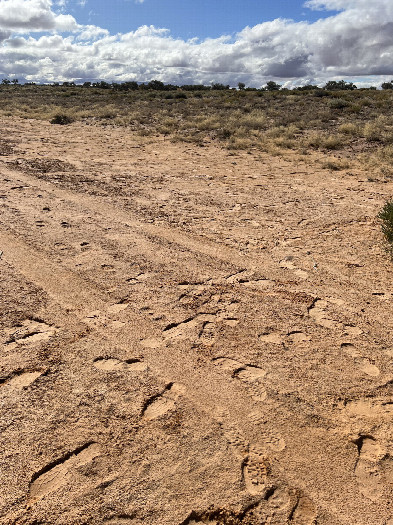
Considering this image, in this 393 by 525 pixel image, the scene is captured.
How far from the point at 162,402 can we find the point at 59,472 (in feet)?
2.42

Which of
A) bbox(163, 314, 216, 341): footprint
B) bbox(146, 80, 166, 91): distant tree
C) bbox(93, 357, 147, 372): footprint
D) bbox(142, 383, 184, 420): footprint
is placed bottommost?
bbox(142, 383, 184, 420): footprint

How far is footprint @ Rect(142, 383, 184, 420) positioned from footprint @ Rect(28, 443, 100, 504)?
1.23 ft

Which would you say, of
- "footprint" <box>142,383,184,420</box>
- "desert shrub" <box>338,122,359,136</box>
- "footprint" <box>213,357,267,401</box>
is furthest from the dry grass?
"footprint" <box>142,383,184,420</box>

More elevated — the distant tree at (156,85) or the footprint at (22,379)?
the distant tree at (156,85)

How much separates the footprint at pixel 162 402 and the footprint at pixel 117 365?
294 millimetres

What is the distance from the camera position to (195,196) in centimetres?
753

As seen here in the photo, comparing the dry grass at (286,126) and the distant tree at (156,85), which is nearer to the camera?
the dry grass at (286,126)

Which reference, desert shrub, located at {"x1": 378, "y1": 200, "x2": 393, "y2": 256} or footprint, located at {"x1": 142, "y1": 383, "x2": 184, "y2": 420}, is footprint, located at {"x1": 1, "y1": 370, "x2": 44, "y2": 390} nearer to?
footprint, located at {"x1": 142, "y1": 383, "x2": 184, "y2": 420}

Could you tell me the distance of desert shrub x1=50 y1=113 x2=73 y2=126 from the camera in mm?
18133

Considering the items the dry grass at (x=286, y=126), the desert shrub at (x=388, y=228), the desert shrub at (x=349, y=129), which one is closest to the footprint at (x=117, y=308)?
the desert shrub at (x=388, y=228)

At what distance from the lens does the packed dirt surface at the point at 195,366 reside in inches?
87.9

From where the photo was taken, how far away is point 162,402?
2.82 m

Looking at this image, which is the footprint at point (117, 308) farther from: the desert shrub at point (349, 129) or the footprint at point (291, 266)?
the desert shrub at point (349, 129)

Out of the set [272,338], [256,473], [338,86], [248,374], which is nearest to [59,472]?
[256,473]
